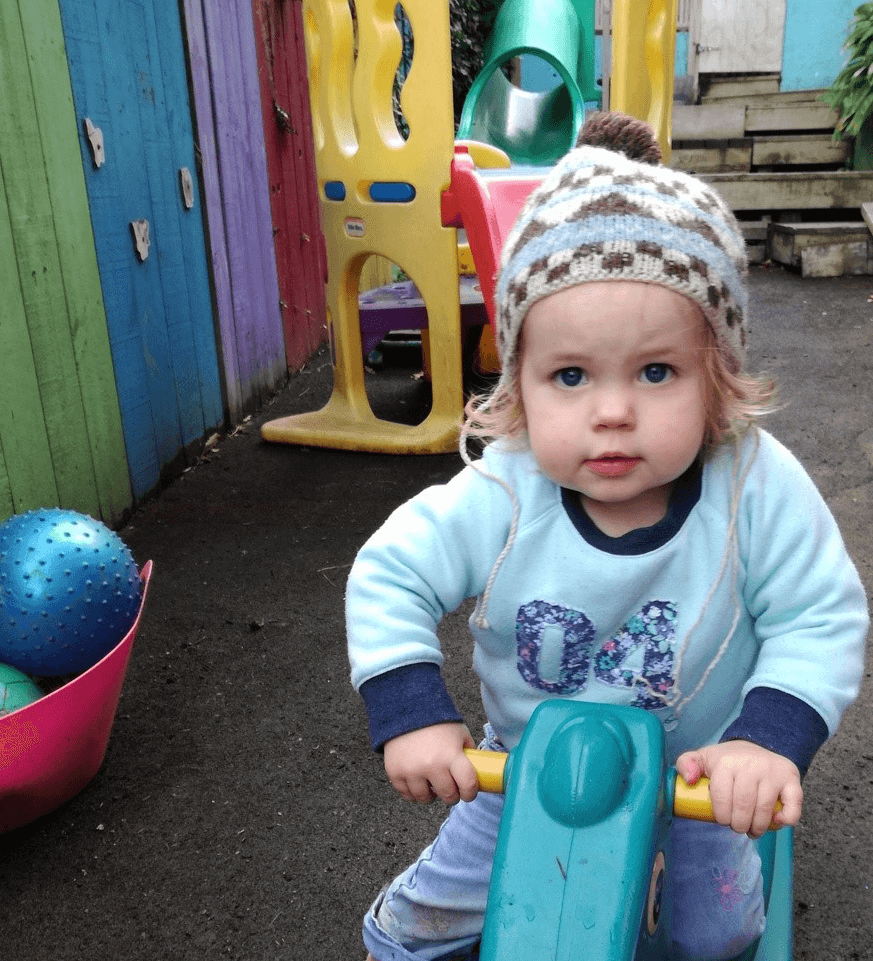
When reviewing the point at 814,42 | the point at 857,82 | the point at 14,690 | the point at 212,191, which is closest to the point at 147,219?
the point at 212,191

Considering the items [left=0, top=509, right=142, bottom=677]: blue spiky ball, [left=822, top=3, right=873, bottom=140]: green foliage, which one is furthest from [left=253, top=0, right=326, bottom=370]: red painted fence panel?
[left=822, top=3, right=873, bottom=140]: green foliage

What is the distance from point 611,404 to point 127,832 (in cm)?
→ 116

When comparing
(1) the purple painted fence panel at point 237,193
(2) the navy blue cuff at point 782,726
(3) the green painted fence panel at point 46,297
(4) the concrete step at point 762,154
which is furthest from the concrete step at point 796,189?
(2) the navy blue cuff at point 782,726

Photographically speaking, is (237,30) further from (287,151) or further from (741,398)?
(741,398)

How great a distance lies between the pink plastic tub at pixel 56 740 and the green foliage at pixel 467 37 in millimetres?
5539

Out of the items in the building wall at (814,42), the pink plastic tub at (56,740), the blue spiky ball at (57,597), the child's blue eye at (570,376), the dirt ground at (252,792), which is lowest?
the dirt ground at (252,792)

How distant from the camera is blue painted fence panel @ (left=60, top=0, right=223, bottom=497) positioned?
2668mm

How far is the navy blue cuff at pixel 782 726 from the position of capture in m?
0.90

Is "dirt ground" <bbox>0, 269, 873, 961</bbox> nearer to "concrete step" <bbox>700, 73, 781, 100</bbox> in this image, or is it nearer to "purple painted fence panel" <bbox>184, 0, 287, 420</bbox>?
"purple painted fence panel" <bbox>184, 0, 287, 420</bbox>

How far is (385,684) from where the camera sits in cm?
98

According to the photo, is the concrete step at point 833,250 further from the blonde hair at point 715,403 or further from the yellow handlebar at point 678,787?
the yellow handlebar at point 678,787

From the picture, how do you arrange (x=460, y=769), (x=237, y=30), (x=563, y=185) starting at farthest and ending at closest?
(x=237, y=30) < (x=563, y=185) < (x=460, y=769)

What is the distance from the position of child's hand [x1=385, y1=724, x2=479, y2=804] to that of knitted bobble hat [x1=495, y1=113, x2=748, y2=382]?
0.40 meters

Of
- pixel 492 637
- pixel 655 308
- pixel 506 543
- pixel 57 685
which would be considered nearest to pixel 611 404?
pixel 655 308
